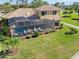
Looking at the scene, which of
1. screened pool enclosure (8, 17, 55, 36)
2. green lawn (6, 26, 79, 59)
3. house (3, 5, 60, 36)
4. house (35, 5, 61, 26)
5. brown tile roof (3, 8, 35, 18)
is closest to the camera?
green lawn (6, 26, 79, 59)

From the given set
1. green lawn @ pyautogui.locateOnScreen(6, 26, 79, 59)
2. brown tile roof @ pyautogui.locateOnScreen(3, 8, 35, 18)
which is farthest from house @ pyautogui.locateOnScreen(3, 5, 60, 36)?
green lawn @ pyautogui.locateOnScreen(6, 26, 79, 59)

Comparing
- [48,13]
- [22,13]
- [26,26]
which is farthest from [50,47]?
[22,13]

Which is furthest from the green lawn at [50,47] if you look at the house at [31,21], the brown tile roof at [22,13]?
the brown tile roof at [22,13]

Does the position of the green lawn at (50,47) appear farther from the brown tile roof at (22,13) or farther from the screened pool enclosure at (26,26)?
the brown tile roof at (22,13)

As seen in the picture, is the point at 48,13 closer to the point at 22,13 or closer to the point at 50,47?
the point at 22,13

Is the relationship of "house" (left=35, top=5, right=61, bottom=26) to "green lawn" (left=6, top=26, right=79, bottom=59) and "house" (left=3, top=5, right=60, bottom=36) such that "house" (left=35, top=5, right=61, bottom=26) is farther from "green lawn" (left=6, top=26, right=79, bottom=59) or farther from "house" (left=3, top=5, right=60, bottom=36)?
"green lawn" (left=6, top=26, right=79, bottom=59)

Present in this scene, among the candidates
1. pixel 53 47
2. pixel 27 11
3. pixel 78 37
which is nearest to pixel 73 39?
pixel 78 37

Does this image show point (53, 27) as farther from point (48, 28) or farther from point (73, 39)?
point (73, 39)
